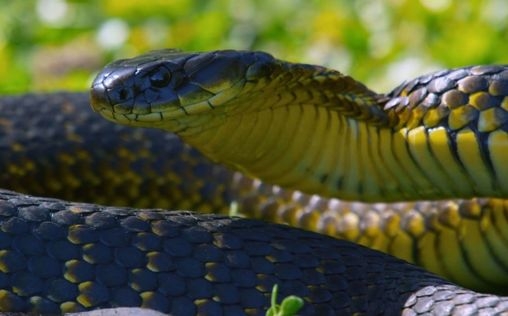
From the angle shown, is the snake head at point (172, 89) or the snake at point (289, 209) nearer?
the snake at point (289, 209)

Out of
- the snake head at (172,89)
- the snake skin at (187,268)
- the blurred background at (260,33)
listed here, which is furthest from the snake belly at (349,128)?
the blurred background at (260,33)

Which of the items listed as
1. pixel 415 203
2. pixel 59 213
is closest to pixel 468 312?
pixel 59 213

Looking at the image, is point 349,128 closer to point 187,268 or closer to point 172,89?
point 172,89

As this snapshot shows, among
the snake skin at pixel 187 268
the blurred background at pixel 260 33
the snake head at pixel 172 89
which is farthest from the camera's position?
the blurred background at pixel 260 33

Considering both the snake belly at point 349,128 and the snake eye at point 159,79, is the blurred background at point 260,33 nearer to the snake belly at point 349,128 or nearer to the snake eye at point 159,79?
the snake belly at point 349,128

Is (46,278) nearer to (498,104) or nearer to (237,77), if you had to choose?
(237,77)

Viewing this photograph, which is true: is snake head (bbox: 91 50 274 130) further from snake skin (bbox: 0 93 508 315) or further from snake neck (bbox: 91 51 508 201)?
snake skin (bbox: 0 93 508 315)
